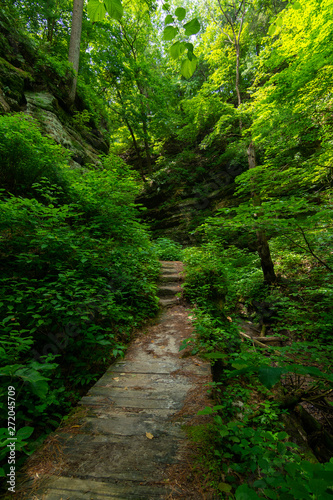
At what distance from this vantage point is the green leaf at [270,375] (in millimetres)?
801

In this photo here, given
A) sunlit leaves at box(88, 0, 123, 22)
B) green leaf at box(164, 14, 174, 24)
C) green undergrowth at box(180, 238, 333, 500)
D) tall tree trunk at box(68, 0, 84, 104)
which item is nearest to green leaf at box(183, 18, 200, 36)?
green leaf at box(164, 14, 174, 24)

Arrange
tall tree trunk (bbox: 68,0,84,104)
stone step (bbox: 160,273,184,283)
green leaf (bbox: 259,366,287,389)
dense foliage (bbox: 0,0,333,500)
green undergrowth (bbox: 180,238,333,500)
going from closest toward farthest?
green leaf (bbox: 259,366,287,389)
green undergrowth (bbox: 180,238,333,500)
dense foliage (bbox: 0,0,333,500)
stone step (bbox: 160,273,184,283)
tall tree trunk (bbox: 68,0,84,104)

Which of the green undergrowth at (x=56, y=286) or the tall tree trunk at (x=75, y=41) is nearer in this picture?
the green undergrowth at (x=56, y=286)

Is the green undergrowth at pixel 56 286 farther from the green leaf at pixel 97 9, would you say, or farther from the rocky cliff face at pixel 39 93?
the green leaf at pixel 97 9

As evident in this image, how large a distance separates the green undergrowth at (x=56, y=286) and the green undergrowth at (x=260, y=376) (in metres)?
1.31

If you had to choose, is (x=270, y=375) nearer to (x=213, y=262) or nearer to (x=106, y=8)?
(x=106, y=8)

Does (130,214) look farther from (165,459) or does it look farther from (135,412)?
(165,459)

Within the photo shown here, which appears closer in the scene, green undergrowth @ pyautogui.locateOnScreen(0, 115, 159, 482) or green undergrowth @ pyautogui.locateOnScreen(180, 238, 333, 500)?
green undergrowth @ pyautogui.locateOnScreen(180, 238, 333, 500)

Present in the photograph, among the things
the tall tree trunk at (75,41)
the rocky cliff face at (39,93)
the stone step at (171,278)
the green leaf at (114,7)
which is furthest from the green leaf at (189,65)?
the tall tree trunk at (75,41)

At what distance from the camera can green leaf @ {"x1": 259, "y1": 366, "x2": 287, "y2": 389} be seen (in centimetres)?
80

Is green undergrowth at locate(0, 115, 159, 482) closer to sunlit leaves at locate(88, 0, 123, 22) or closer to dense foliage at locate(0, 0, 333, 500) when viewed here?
dense foliage at locate(0, 0, 333, 500)

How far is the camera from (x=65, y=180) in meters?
4.94

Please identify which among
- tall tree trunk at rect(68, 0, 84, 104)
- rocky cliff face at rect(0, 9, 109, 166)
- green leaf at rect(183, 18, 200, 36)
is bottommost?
green leaf at rect(183, 18, 200, 36)

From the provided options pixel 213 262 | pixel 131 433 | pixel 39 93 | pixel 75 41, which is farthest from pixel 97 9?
pixel 75 41
